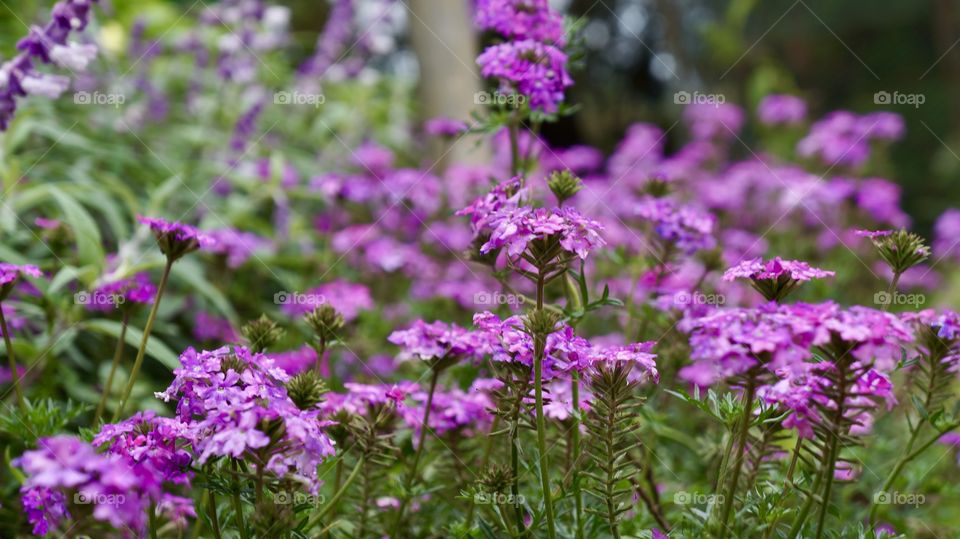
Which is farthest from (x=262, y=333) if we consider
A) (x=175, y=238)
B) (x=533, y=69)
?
(x=533, y=69)

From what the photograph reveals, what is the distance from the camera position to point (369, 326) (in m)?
2.67

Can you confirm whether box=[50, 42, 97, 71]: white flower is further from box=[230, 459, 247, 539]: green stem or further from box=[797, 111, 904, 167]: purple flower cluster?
box=[797, 111, 904, 167]: purple flower cluster

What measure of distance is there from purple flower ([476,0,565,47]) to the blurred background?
13.1 ft

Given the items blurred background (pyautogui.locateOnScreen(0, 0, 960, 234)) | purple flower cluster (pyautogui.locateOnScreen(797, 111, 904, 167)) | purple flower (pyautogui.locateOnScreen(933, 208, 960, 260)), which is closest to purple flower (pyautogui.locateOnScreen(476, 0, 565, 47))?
purple flower cluster (pyautogui.locateOnScreen(797, 111, 904, 167))

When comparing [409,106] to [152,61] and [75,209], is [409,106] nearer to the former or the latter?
[152,61]

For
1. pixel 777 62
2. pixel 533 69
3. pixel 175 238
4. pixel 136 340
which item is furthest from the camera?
pixel 777 62

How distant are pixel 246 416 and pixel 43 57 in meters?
1.16

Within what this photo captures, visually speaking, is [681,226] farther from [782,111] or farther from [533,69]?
[782,111]

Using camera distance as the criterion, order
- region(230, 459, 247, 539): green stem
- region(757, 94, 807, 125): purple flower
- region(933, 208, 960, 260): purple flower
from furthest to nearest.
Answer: region(757, 94, 807, 125): purple flower, region(933, 208, 960, 260): purple flower, region(230, 459, 247, 539): green stem

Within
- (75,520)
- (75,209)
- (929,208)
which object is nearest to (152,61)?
(75,209)

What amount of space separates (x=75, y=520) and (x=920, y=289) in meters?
3.66

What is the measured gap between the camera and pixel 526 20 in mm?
1772

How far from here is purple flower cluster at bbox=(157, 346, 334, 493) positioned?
1.05 meters

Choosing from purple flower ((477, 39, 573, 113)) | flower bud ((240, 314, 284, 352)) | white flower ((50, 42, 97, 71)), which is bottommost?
flower bud ((240, 314, 284, 352))
